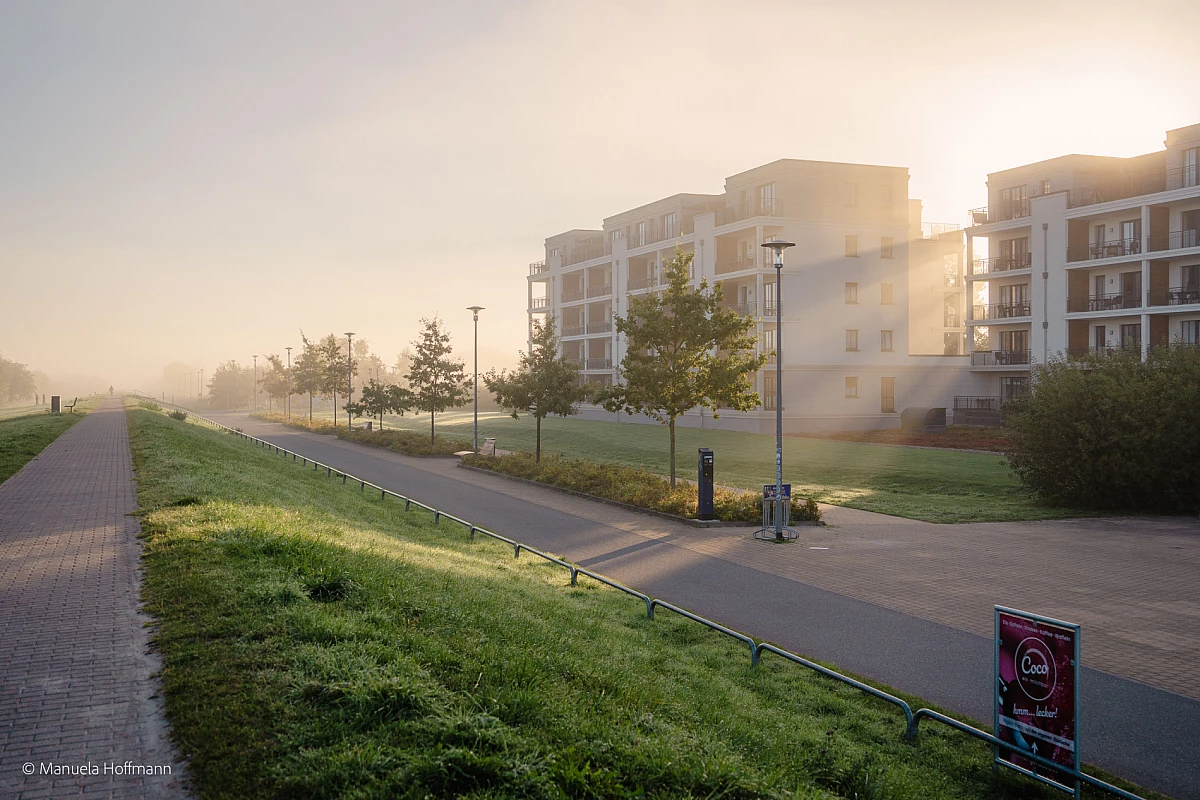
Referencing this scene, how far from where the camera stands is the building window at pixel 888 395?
50625 mm

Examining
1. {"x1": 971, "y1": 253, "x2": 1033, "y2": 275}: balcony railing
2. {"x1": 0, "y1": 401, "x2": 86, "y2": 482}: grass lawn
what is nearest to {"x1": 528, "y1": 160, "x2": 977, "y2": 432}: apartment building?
{"x1": 971, "y1": 253, "x2": 1033, "y2": 275}: balcony railing

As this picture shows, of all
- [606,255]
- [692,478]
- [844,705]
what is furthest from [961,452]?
[606,255]

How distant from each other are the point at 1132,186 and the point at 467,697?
4813cm

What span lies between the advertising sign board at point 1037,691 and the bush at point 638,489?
Result: 473 inches

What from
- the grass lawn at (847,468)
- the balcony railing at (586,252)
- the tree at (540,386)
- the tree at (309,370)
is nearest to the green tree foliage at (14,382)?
the tree at (309,370)

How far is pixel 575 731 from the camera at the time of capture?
4992 mm

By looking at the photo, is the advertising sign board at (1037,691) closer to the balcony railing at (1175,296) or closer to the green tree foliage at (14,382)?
the balcony railing at (1175,296)

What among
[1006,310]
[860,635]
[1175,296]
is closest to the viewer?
[860,635]

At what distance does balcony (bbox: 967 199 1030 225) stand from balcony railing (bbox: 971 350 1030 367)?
8.06m

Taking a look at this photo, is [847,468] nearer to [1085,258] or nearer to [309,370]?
[1085,258]

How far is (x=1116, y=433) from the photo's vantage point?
62.2 feet

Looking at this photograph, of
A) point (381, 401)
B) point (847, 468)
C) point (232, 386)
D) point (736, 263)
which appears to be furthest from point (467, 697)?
point (232, 386)

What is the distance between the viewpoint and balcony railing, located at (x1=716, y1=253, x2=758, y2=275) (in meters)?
49.7

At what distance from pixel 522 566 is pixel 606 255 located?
178 feet
